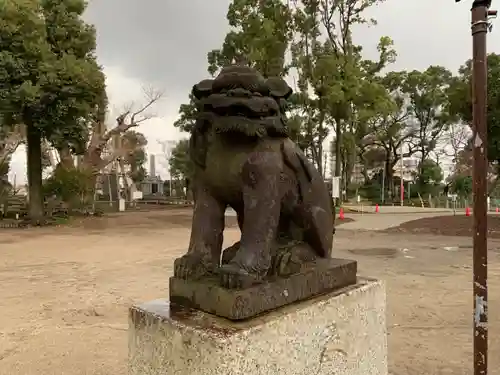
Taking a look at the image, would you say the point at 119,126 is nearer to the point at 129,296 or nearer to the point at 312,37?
the point at 312,37

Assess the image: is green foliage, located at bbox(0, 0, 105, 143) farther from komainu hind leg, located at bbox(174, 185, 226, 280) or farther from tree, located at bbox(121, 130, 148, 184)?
komainu hind leg, located at bbox(174, 185, 226, 280)

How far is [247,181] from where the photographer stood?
1859mm

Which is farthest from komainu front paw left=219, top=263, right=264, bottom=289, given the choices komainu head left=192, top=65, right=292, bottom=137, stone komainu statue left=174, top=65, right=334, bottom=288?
komainu head left=192, top=65, right=292, bottom=137

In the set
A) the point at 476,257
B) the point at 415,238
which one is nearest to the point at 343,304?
the point at 476,257

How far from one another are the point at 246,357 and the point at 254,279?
0.96 ft

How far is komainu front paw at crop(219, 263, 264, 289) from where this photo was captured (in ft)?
5.55

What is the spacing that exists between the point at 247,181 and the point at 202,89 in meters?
0.44

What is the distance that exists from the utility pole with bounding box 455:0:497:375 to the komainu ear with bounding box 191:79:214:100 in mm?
1500

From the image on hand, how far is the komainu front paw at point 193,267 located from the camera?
1.90 m

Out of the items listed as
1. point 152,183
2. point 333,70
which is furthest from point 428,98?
point 152,183

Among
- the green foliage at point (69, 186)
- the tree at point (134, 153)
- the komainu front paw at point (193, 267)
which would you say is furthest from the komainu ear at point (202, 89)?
the tree at point (134, 153)

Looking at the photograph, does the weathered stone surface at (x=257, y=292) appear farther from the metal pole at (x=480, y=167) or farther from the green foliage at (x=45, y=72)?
the green foliage at (x=45, y=72)

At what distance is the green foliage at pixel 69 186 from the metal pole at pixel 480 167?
53.3 feet

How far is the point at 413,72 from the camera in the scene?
104 ft
